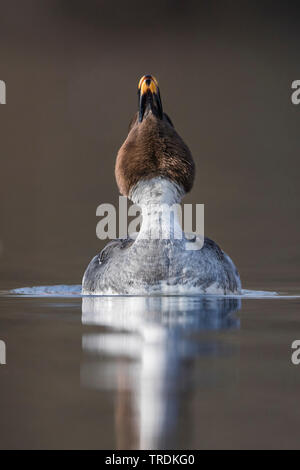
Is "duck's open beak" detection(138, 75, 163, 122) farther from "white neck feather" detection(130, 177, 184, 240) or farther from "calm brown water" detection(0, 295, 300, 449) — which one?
"calm brown water" detection(0, 295, 300, 449)

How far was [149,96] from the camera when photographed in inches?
295

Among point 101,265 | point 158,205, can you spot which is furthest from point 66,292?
point 158,205

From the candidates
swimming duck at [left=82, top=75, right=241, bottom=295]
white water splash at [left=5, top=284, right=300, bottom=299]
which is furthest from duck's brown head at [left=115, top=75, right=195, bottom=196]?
white water splash at [left=5, top=284, right=300, bottom=299]

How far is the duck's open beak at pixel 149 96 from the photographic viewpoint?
7.41 meters

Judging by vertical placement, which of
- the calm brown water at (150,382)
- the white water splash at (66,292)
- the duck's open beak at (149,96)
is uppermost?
the duck's open beak at (149,96)

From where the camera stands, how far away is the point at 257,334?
167 inches

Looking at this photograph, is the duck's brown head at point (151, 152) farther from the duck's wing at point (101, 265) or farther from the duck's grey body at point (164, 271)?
the duck's grey body at point (164, 271)

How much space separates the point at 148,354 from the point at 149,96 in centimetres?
438

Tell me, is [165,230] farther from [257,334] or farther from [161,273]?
[257,334]

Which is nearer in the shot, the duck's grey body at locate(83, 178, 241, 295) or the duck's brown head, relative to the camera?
the duck's grey body at locate(83, 178, 241, 295)

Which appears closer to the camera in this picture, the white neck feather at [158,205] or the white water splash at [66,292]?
the white neck feather at [158,205]

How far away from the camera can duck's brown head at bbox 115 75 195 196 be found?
286 inches

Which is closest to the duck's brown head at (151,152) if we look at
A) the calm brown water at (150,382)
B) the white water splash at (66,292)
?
the white water splash at (66,292)

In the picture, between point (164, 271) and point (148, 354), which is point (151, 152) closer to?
point (164, 271)
